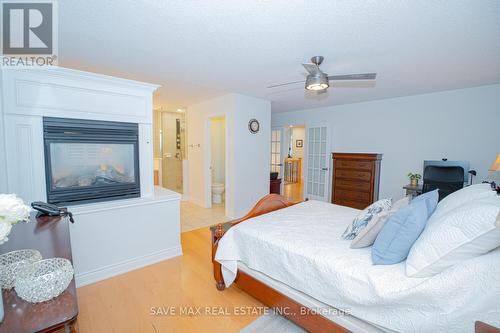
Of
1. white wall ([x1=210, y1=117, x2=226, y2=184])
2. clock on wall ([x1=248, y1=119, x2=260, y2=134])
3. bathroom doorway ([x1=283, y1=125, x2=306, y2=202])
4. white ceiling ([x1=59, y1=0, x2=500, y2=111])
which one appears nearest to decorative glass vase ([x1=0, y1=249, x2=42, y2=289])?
white ceiling ([x1=59, y1=0, x2=500, y2=111])

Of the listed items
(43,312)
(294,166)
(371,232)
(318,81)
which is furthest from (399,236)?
(294,166)

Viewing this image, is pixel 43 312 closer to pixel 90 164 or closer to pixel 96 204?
pixel 96 204

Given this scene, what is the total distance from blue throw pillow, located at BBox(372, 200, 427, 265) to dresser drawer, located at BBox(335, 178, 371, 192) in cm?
330

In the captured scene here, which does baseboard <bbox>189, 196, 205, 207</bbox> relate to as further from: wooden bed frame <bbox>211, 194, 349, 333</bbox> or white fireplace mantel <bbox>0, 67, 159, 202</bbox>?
white fireplace mantel <bbox>0, 67, 159, 202</bbox>

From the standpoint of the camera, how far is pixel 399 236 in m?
1.39

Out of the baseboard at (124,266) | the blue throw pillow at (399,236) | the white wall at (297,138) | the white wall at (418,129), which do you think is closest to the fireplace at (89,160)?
the baseboard at (124,266)

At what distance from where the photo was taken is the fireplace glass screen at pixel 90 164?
2.32 m

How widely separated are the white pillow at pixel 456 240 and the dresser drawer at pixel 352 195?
342 cm

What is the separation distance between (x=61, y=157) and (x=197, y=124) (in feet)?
10.1

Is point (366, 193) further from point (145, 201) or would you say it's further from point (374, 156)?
point (145, 201)

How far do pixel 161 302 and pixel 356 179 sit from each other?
4041 mm

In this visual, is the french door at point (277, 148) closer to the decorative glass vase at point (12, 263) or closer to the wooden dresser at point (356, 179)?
the wooden dresser at point (356, 179)

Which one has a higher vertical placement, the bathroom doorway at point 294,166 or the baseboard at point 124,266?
the bathroom doorway at point 294,166

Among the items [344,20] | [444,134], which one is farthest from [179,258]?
[444,134]
